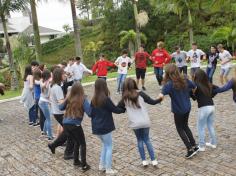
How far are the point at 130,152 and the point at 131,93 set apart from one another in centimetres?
186

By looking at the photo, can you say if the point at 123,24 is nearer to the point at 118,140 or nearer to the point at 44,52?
→ the point at 44,52

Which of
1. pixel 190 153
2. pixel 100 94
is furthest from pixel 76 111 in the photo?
pixel 190 153

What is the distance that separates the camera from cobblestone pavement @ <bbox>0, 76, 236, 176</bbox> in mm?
6371

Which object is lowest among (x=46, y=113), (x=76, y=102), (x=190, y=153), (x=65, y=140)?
(x=190, y=153)

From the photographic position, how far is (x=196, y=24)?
118 feet

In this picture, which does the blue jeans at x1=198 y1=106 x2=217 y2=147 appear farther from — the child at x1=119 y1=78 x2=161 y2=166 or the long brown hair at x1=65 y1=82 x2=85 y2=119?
the long brown hair at x1=65 y1=82 x2=85 y2=119

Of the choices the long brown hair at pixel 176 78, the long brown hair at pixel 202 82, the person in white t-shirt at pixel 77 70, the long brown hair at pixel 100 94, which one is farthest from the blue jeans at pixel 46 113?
the person in white t-shirt at pixel 77 70

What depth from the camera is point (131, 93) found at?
5.95m

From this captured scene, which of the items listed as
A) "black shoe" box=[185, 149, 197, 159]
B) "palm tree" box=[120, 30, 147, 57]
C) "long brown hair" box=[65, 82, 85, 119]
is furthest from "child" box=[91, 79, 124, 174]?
"palm tree" box=[120, 30, 147, 57]

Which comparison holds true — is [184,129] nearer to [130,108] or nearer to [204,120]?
[204,120]

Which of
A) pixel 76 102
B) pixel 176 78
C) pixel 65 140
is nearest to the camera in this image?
pixel 76 102

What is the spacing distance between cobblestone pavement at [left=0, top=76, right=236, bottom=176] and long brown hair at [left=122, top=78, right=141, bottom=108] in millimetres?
1259

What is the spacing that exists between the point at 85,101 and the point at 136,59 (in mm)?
7901

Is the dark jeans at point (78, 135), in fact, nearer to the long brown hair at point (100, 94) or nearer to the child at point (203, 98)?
the long brown hair at point (100, 94)
